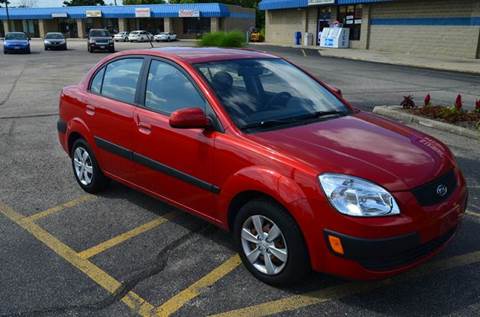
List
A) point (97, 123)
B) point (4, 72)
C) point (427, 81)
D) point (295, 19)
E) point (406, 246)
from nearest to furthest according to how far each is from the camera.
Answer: point (406, 246) < point (97, 123) < point (427, 81) < point (4, 72) < point (295, 19)

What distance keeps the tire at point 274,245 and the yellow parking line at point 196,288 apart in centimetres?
21

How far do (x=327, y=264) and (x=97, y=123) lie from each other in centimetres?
298

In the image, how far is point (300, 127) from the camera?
3793 millimetres

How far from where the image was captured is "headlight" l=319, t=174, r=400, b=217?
2.98 metres

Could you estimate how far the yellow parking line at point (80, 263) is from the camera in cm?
328

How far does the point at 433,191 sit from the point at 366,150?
0.53 m

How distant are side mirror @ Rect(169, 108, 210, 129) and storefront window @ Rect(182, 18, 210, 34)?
2538 inches

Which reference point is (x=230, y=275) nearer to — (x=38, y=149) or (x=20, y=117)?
(x=38, y=149)

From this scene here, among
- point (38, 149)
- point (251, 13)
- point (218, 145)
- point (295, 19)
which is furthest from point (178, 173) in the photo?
point (251, 13)

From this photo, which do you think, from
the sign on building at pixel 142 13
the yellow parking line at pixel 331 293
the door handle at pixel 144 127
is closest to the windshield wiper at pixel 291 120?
the door handle at pixel 144 127

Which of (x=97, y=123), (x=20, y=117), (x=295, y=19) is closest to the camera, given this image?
(x=97, y=123)

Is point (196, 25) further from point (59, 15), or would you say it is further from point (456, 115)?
point (456, 115)

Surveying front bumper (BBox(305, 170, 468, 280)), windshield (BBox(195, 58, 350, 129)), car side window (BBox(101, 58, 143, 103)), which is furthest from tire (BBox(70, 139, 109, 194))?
front bumper (BBox(305, 170, 468, 280))

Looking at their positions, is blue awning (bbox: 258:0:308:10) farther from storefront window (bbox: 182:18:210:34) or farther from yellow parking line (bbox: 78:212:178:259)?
yellow parking line (bbox: 78:212:178:259)
